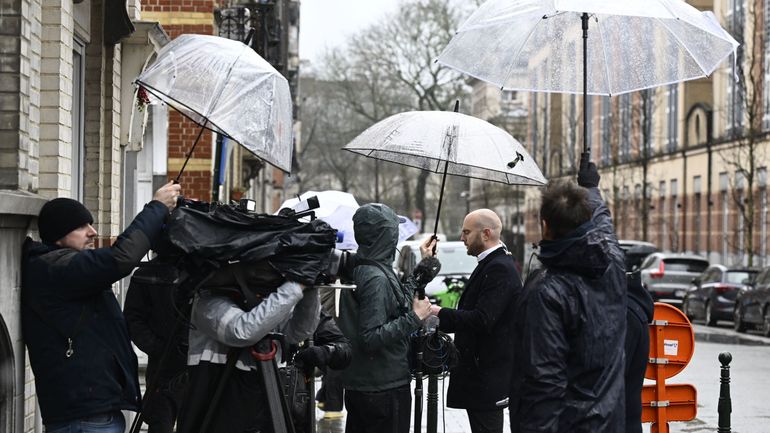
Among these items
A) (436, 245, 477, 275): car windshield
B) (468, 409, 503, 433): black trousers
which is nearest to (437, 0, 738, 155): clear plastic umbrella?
(468, 409, 503, 433): black trousers

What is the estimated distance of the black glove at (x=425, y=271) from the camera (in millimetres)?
7496

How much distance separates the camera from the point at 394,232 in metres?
7.26

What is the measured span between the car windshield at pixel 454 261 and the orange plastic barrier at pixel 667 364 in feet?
53.0

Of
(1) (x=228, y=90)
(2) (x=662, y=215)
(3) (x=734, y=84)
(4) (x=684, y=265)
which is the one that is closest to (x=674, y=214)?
(2) (x=662, y=215)

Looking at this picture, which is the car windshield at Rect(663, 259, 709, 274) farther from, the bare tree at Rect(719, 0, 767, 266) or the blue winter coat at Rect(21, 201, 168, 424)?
the blue winter coat at Rect(21, 201, 168, 424)

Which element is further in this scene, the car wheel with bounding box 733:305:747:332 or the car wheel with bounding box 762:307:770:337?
the car wheel with bounding box 733:305:747:332

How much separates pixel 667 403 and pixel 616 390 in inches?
149

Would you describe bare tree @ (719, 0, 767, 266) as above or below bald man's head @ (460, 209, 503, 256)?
above

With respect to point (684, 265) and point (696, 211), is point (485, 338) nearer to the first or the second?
point (684, 265)

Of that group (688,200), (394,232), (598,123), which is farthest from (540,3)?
(598,123)

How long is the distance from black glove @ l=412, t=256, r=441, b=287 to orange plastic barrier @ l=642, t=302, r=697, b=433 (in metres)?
1.92

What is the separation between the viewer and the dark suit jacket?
773 centimetres

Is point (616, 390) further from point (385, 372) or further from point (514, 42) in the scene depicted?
point (514, 42)

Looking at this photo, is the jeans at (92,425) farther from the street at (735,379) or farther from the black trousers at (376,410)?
the street at (735,379)
